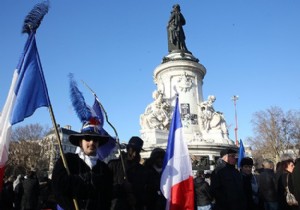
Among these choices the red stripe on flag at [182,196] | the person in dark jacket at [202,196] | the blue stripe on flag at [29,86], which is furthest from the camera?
the person in dark jacket at [202,196]

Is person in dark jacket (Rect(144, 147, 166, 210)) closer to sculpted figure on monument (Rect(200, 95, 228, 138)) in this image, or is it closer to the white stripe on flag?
the white stripe on flag

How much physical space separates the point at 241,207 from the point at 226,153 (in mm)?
991

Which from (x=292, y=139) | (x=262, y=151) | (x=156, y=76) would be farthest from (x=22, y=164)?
(x=292, y=139)

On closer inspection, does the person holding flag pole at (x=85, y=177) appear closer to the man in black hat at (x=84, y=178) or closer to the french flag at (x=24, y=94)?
the man in black hat at (x=84, y=178)

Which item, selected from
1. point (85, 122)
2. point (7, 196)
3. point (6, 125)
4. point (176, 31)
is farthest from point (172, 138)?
point (176, 31)

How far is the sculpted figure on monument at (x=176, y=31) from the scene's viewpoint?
24.5 metres

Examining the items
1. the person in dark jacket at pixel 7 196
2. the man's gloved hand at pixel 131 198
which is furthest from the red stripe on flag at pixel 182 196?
the person in dark jacket at pixel 7 196

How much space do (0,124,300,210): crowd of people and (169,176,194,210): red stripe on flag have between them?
0.26m

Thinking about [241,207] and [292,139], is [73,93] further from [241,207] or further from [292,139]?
[292,139]

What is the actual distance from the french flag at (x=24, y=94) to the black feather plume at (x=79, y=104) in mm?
379

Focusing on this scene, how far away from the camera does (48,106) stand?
3.82 meters

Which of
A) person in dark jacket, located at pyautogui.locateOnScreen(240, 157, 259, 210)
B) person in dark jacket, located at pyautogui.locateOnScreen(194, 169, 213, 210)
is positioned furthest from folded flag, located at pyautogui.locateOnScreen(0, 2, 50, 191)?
person in dark jacket, located at pyautogui.locateOnScreen(194, 169, 213, 210)

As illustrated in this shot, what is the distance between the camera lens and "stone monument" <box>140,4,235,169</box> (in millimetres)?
19672

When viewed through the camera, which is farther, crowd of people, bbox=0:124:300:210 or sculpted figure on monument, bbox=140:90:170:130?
sculpted figure on monument, bbox=140:90:170:130
